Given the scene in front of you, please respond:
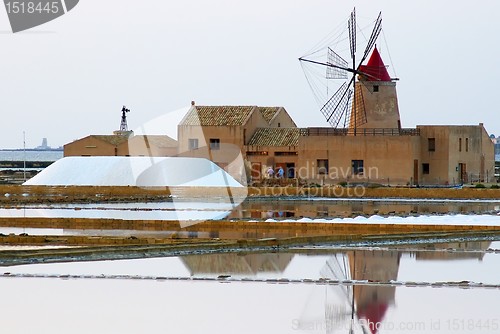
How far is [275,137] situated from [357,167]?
3.30 meters

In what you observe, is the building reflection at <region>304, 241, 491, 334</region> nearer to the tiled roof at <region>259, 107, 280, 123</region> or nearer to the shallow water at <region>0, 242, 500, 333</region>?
the shallow water at <region>0, 242, 500, 333</region>

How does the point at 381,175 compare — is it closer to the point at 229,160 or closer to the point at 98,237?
the point at 229,160

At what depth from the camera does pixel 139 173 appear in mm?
25047

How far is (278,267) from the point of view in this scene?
9.41 m

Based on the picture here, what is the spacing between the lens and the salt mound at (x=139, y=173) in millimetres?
24344

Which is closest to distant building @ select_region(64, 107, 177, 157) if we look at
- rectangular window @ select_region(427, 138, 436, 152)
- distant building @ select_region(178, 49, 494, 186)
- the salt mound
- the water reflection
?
the salt mound

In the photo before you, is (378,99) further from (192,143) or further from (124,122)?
(124,122)

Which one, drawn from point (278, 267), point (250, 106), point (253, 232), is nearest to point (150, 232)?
point (253, 232)

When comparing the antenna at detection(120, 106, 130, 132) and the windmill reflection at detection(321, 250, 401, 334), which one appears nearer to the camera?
the windmill reflection at detection(321, 250, 401, 334)

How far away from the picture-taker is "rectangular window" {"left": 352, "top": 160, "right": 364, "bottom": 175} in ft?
80.4

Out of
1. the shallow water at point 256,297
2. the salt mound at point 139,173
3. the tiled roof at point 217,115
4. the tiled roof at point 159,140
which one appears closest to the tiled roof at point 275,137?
the tiled roof at point 217,115

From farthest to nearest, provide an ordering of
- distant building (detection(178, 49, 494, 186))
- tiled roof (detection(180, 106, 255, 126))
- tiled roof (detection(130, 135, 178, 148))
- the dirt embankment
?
1. tiled roof (detection(130, 135, 178, 148))
2. tiled roof (detection(180, 106, 255, 126))
3. distant building (detection(178, 49, 494, 186))
4. the dirt embankment

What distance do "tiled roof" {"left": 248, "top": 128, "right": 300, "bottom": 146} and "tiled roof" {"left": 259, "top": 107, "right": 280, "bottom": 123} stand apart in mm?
1729

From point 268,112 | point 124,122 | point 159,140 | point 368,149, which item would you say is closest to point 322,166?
point 368,149
